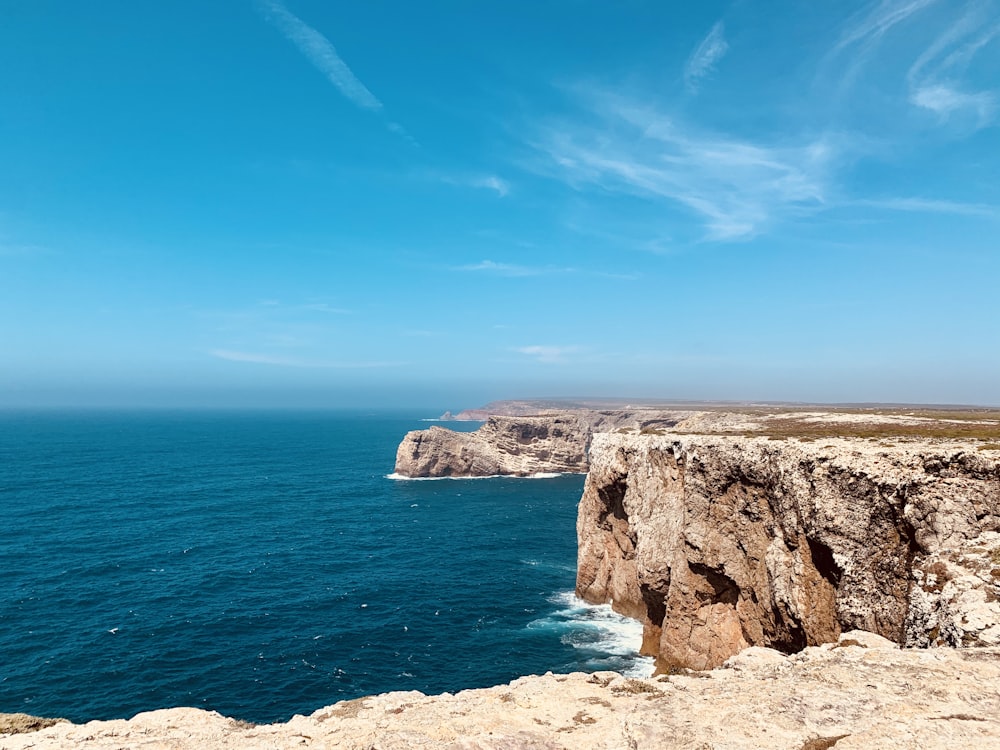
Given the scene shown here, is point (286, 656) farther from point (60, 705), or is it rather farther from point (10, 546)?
point (10, 546)

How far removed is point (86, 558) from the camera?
6650 cm

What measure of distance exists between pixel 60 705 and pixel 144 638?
33.3ft

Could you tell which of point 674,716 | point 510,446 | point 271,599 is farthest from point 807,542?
point 510,446

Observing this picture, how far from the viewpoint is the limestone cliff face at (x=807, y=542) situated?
20.8 metres

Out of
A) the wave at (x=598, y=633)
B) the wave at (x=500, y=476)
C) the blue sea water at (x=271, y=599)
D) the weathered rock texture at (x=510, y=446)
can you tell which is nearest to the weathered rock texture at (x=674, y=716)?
the blue sea water at (x=271, y=599)

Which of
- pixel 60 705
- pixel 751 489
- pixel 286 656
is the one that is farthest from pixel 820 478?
pixel 60 705

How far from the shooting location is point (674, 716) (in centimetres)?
1366

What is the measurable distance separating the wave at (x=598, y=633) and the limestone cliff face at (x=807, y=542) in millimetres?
2018

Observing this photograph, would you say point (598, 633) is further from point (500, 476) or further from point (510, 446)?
point (510, 446)

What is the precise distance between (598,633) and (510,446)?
10760 cm

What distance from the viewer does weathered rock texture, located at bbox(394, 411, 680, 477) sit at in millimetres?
142125

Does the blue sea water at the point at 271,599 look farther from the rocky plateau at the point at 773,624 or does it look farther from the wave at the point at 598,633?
the rocky plateau at the point at 773,624

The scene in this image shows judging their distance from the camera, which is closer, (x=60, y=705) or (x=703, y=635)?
(x=60, y=705)

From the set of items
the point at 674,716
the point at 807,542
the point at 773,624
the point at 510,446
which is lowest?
the point at 510,446
